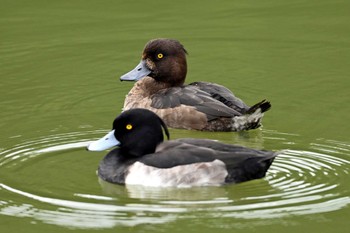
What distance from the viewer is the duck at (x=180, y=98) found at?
39.4ft

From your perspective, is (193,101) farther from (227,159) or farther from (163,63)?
(227,159)

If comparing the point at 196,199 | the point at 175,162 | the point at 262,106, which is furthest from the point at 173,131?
the point at 196,199

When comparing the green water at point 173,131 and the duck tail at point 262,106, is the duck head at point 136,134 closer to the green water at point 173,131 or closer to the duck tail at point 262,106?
the green water at point 173,131

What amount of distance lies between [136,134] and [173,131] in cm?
251

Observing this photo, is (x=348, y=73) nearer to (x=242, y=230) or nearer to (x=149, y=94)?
(x=149, y=94)

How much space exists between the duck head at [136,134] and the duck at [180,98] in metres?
2.17

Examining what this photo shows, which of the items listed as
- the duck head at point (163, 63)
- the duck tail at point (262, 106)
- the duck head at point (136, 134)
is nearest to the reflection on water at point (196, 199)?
the duck head at point (136, 134)

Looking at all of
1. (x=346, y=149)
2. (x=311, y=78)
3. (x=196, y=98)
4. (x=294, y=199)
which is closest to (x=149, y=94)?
(x=196, y=98)

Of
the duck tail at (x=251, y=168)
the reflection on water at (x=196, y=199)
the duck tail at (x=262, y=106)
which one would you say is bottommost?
the reflection on water at (x=196, y=199)

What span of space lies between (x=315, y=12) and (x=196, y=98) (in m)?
5.58

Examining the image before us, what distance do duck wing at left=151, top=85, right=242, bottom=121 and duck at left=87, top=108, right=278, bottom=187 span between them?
2357mm

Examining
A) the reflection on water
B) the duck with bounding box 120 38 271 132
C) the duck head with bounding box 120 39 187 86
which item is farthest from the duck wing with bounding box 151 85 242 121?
the reflection on water

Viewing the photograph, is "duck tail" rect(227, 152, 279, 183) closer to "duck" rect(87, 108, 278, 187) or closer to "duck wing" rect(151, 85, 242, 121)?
"duck" rect(87, 108, 278, 187)

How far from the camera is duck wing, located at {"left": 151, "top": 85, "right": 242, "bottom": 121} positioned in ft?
39.7
